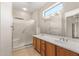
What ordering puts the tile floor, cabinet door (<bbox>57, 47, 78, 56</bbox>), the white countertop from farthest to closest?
the white countertop, the tile floor, cabinet door (<bbox>57, 47, 78, 56</bbox>)

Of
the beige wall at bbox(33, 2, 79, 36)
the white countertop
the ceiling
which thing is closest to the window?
the beige wall at bbox(33, 2, 79, 36)

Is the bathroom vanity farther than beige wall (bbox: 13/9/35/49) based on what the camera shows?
No

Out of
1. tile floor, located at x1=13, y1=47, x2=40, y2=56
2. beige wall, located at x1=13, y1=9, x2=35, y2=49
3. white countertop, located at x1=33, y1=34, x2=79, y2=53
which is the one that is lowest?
tile floor, located at x1=13, y1=47, x2=40, y2=56

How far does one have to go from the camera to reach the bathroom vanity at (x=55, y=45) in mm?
1825

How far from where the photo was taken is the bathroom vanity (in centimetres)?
182

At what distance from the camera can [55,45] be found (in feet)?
6.89

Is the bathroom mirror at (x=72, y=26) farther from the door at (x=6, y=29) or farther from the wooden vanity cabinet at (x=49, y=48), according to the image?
the door at (x=6, y=29)

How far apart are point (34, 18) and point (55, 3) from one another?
45cm

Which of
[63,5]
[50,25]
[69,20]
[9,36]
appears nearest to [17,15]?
[9,36]

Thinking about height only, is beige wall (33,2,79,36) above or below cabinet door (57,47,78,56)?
above

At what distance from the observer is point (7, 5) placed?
5.93 feet

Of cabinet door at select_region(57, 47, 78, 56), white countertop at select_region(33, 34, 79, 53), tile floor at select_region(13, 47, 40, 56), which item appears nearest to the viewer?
cabinet door at select_region(57, 47, 78, 56)

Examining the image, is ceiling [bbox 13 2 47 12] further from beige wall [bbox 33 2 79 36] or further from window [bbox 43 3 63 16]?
window [bbox 43 3 63 16]

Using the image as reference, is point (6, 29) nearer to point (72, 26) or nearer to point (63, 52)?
point (63, 52)
